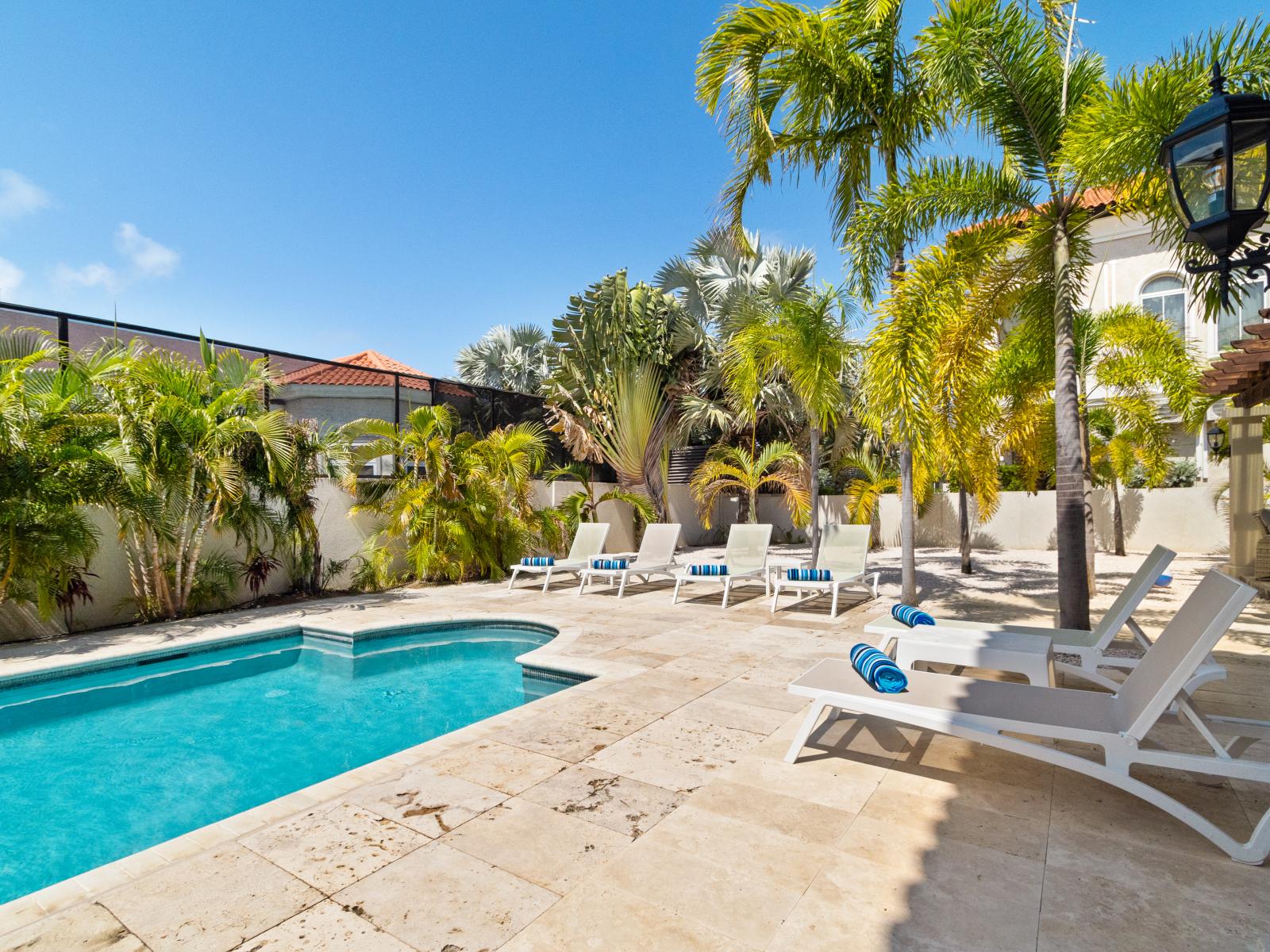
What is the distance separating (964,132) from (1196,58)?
247 centimetres

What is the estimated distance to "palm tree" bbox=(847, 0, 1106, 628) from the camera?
252 inches

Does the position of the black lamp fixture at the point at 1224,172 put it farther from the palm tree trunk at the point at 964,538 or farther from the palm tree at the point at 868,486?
the palm tree trunk at the point at 964,538

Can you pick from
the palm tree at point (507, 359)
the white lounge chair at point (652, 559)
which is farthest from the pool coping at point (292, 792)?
the palm tree at point (507, 359)

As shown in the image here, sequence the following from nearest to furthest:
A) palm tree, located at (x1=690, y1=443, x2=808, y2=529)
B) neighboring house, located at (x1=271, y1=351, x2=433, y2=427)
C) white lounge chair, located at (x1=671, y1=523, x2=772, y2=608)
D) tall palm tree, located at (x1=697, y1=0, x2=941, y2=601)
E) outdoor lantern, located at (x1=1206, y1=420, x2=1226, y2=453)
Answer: tall palm tree, located at (x1=697, y1=0, x2=941, y2=601)
white lounge chair, located at (x1=671, y1=523, x2=772, y2=608)
neighboring house, located at (x1=271, y1=351, x2=433, y2=427)
palm tree, located at (x1=690, y1=443, x2=808, y2=529)
outdoor lantern, located at (x1=1206, y1=420, x2=1226, y2=453)

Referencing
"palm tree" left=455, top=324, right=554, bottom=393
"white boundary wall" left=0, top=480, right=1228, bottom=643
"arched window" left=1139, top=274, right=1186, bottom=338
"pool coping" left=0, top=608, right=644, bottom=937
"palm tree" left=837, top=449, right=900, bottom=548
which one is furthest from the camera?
"palm tree" left=455, top=324, right=554, bottom=393

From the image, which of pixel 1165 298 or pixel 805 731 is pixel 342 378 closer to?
pixel 805 731

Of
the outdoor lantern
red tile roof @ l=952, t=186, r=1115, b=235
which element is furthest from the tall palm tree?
the outdoor lantern

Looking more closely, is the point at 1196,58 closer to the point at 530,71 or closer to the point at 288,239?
the point at 530,71

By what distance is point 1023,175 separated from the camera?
23.2ft

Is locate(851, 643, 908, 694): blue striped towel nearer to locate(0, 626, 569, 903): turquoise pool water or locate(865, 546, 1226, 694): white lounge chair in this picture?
locate(865, 546, 1226, 694): white lounge chair

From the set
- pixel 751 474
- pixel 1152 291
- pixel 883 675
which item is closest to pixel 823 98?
pixel 883 675

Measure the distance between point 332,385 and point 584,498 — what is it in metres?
5.65

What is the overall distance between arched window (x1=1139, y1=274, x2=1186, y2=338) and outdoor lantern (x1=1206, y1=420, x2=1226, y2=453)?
14.2ft

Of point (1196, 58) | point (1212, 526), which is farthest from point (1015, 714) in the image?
point (1212, 526)
